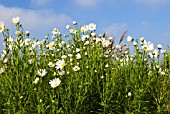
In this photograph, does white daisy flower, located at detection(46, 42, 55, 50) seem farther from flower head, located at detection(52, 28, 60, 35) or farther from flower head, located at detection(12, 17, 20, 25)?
flower head, located at detection(12, 17, 20, 25)

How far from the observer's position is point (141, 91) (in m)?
4.67

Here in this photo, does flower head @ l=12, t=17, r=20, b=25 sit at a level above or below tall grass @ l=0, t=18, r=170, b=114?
above

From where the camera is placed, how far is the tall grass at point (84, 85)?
180 inches

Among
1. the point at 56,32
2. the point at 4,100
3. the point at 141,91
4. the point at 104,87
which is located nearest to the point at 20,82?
the point at 4,100

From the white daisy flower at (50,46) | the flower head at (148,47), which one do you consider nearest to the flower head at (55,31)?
the white daisy flower at (50,46)

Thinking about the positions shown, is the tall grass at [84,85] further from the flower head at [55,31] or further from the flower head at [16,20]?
the flower head at [55,31]

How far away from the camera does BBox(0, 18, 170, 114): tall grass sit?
15.0ft

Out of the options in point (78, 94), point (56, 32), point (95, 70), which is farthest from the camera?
point (56, 32)

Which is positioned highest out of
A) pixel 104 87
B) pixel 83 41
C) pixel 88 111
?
pixel 83 41

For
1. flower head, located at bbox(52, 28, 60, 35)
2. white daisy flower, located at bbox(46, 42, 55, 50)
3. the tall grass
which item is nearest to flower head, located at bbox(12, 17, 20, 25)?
the tall grass

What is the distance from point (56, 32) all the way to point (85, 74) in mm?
1996

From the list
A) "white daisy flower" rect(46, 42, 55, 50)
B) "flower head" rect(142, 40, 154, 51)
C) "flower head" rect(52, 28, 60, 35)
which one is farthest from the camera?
"flower head" rect(52, 28, 60, 35)

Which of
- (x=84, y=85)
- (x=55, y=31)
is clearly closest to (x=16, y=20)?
(x=84, y=85)

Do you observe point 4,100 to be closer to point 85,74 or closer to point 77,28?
point 85,74
